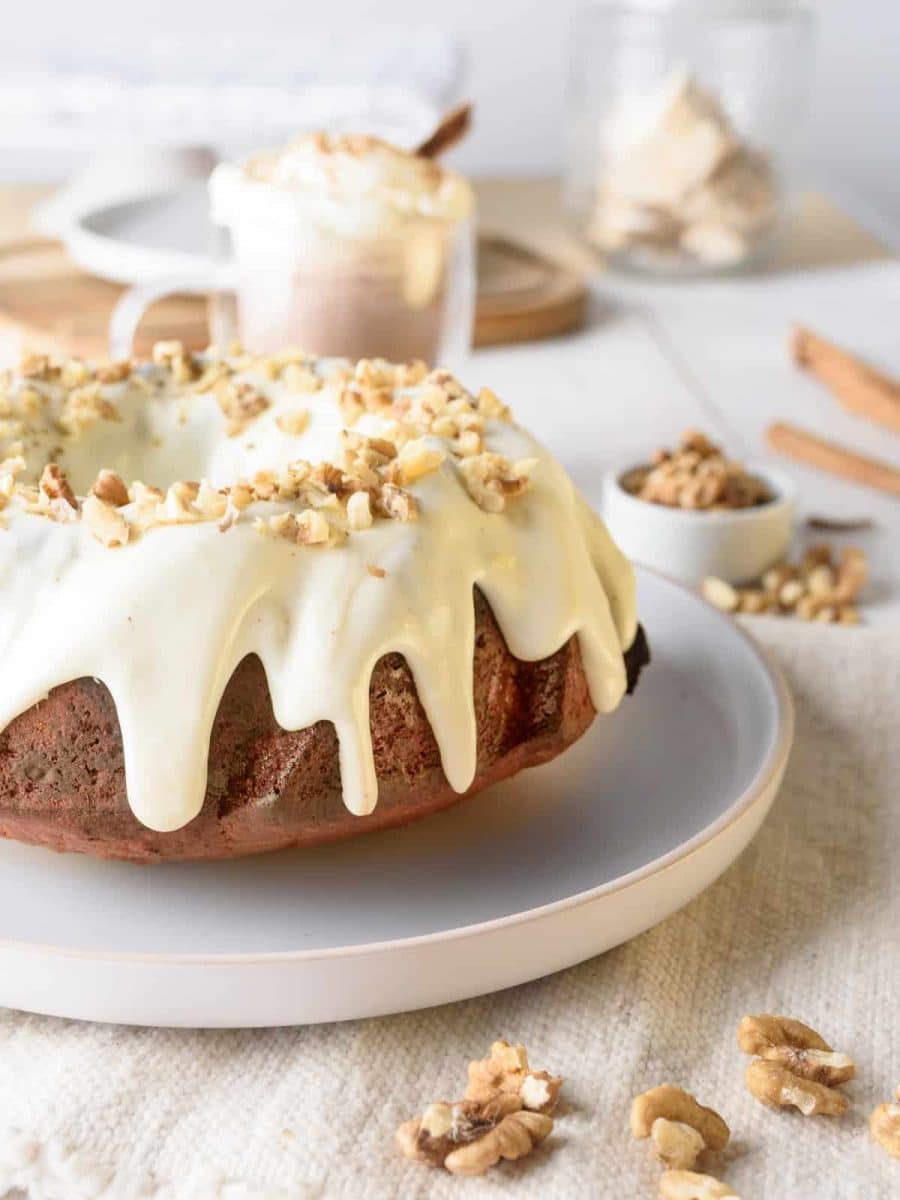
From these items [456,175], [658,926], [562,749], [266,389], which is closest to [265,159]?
[456,175]

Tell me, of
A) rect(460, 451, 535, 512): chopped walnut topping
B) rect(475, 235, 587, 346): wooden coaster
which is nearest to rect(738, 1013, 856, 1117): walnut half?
rect(460, 451, 535, 512): chopped walnut topping

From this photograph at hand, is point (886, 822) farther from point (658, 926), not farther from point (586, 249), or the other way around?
point (586, 249)

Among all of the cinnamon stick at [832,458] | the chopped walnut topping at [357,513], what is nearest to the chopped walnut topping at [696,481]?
the cinnamon stick at [832,458]

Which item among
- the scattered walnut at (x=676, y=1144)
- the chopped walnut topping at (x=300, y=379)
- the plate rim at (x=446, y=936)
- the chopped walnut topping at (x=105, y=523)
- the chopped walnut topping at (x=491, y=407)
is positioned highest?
the chopped walnut topping at (x=105, y=523)

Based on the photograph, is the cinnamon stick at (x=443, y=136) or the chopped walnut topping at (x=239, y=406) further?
the cinnamon stick at (x=443, y=136)

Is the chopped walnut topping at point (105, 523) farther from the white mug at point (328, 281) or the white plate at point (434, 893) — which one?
the white mug at point (328, 281)

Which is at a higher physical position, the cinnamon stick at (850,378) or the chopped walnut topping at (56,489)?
the chopped walnut topping at (56,489)
